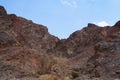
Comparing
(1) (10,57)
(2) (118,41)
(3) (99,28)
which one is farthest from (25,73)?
(3) (99,28)

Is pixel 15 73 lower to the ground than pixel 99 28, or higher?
lower

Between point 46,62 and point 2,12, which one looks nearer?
point 46,62

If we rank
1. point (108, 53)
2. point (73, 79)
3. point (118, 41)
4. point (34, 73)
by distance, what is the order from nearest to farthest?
point (73, 79)
point (34, 73)
point (108, 53)
point (118, 41)

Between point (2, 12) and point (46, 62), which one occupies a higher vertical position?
point (2, 12)

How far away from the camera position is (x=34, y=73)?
3072 cm

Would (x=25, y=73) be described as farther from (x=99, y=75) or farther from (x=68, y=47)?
(x=68, y=47)

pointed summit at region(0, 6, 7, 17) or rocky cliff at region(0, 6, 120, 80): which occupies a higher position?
pointed summit at region(0, 6, 7, 17)

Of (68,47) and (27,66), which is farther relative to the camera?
(68,47)

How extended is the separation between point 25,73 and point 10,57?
4.45 m

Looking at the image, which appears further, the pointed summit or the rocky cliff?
the pointed summit

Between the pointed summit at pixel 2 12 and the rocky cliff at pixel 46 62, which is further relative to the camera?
the pointed summit at pixel 2 12

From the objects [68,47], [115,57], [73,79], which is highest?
[68,47]

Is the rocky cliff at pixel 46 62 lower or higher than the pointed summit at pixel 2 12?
lower

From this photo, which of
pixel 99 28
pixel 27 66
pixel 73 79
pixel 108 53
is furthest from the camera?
pixel 99 28
